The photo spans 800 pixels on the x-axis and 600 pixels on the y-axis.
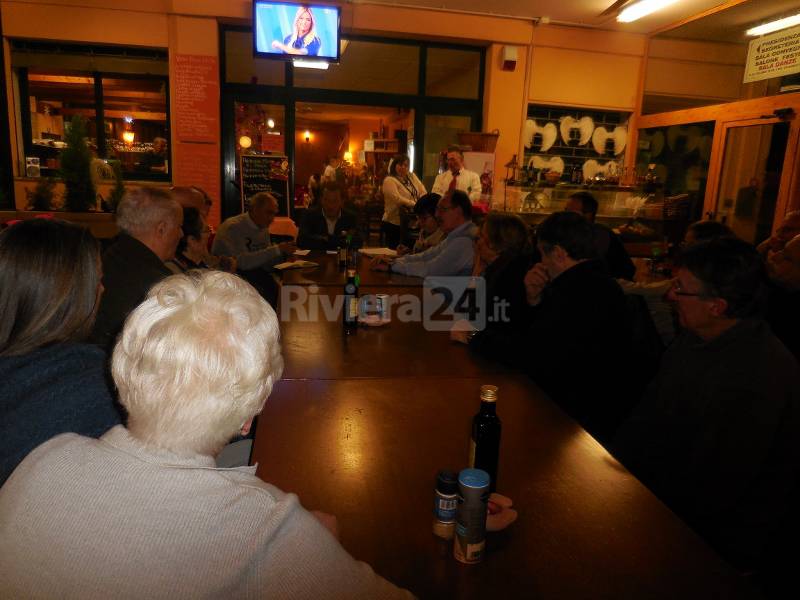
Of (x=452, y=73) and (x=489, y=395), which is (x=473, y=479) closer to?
(x=489, y=395)

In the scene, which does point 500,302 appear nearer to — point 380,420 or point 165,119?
point 380,420

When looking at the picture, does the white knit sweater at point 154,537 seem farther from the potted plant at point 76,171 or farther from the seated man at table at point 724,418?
the potted plant at point 76,171

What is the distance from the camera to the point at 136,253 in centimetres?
245

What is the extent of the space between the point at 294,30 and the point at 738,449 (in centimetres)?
621

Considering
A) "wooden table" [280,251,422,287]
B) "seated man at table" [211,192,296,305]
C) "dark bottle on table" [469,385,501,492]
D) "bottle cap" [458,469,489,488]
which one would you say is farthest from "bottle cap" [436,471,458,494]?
"seated man at table" [211,192,296,305]

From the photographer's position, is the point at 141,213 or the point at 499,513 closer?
the point at 499,513

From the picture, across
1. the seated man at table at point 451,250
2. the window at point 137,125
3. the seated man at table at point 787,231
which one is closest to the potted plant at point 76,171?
the window at point 137,125

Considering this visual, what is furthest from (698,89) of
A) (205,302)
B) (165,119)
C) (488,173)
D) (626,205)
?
(205,302)

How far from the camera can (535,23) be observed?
7.43 metres

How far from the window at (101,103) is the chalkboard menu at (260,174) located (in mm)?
975

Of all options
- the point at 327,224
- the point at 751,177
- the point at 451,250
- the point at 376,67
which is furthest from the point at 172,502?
the point at 376,67

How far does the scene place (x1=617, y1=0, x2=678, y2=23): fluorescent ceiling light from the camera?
6.32 m

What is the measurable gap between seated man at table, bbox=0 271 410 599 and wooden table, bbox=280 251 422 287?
280 centimetres

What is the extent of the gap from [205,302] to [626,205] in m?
6.51
